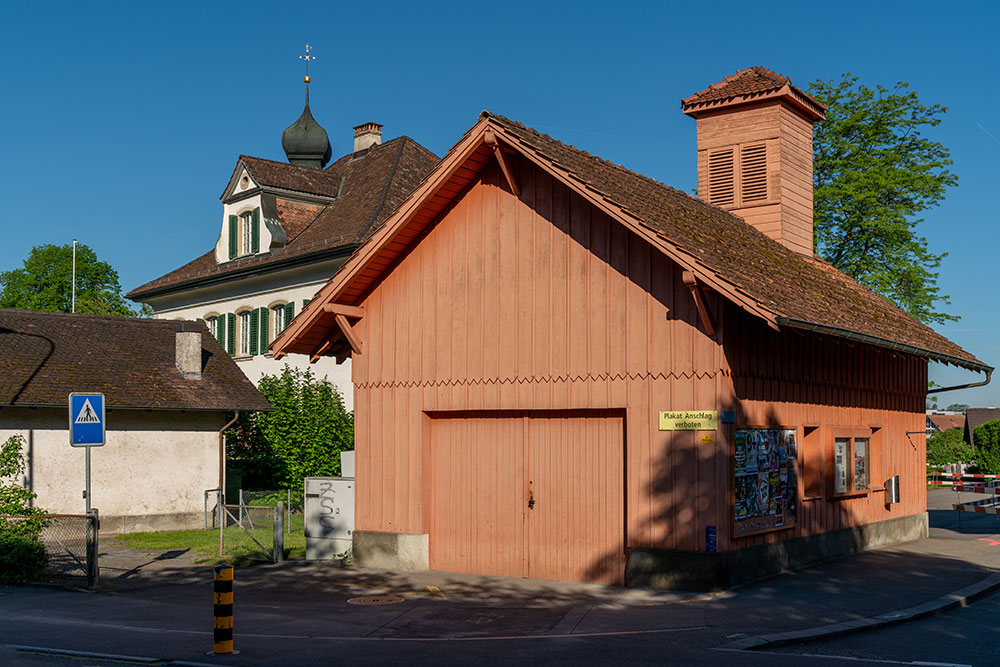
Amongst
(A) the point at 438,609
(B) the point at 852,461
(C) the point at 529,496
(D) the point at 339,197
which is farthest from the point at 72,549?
(D) the point at 339,197

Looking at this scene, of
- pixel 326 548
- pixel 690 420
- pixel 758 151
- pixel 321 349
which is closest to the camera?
pixel 690 420

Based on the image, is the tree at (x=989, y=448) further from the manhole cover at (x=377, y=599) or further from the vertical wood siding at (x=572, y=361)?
the manhole cover at (x=377, y=599)

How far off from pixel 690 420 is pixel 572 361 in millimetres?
2122

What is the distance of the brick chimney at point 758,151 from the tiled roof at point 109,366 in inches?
510

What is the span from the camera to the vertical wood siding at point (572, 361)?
47.5ft

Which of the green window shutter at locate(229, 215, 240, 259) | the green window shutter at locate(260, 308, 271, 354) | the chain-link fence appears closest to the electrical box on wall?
the chain-link fence

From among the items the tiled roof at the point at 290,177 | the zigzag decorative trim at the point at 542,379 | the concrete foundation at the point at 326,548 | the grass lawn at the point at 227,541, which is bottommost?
the grass lawn at the point at 227,541

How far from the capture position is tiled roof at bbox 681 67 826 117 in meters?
21.8

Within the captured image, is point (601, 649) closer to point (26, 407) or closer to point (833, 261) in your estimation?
point (26, 407)

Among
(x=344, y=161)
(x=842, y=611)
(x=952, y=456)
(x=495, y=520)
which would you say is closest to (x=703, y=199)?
(x=495, y=520)

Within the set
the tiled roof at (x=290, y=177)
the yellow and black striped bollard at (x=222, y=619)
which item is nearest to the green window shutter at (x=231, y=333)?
the tiled roof at (x=290, y=177)

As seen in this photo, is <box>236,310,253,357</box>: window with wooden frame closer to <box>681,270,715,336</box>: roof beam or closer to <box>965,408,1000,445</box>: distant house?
<box>681,270,715,336</box>: roof beam

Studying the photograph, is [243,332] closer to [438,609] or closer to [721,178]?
[721,178]

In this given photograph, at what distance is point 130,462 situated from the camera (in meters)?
25.7
